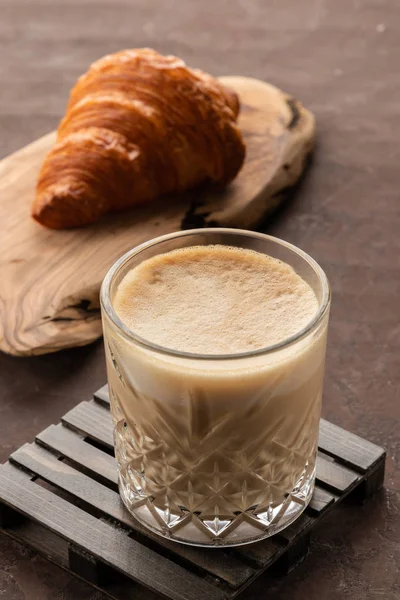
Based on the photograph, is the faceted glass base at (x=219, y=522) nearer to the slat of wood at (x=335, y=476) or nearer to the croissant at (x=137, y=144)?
the slat of wood at (x=335, y=476)

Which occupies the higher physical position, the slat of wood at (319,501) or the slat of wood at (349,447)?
the slat of wood at (319,501)

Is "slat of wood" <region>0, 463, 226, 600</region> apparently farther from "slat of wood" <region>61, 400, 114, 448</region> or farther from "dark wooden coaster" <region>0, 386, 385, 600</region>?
"slat of wood" <region>61, 400, 114, 448</region>

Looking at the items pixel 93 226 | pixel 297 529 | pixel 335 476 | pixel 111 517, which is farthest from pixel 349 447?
pixel 93 226

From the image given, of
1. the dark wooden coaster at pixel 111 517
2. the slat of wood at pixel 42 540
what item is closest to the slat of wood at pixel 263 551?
the dark wooden coaster at pixel 111 517

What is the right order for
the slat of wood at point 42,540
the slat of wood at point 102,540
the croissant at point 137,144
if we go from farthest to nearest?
the croissant at point 137,144, the slat of wood at point 42,540, the slat of wood at point 102,540

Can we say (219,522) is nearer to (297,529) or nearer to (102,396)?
(297,529)

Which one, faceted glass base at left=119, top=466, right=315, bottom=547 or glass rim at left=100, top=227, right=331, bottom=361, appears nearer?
glass rim at left=100, top=227, right=331, bottom=361

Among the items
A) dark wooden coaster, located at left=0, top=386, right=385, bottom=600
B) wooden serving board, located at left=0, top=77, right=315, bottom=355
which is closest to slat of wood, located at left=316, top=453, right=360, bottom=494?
dark wooden coaster, located at left=0, top=386, right=385, bottom=600
